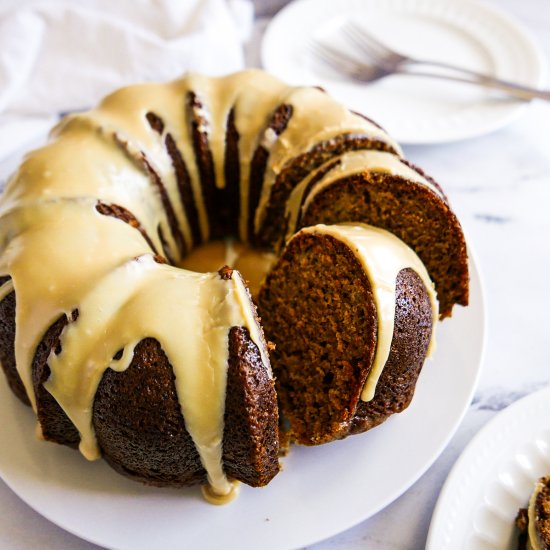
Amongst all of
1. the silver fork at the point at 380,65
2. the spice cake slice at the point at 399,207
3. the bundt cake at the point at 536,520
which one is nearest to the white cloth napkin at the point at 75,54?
the silver fork at the point at 380,65

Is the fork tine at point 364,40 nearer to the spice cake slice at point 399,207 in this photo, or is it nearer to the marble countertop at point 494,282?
the marble countertop at point 494,282

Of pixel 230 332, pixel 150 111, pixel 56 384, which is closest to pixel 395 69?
pixel 150 111

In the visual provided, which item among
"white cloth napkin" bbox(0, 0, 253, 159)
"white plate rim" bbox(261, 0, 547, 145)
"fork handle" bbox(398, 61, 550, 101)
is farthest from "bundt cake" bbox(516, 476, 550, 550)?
"white cloth napkin" bbox(0, 0, 253, 159)

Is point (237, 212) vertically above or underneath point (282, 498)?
above

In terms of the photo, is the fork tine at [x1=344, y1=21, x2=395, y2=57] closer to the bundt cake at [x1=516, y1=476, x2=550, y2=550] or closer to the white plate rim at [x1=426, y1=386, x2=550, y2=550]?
the white plate rim at [x1=426, y1=386, x2=550, y2=550]

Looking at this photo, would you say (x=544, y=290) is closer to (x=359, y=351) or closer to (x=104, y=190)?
(x=359, y=351)

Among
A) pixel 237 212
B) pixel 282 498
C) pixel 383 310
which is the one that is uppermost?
pixel 383 310

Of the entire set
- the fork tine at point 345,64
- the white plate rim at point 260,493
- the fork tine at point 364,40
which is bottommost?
the white plate rim at point 260,493

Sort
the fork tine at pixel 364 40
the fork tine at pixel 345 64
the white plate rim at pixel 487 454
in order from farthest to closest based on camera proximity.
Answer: the fork tine at pixel 364 40 → the fork tine at pixel 345 64 → the white plate rim at pixel 487 454

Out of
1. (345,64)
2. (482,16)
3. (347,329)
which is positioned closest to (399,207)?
(347,329)
